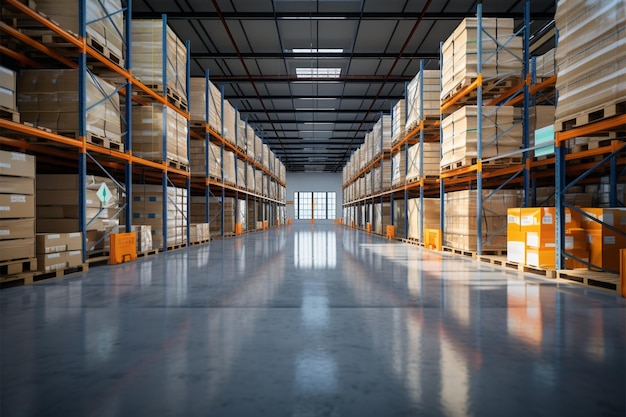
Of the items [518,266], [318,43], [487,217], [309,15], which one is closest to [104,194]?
[518,266]

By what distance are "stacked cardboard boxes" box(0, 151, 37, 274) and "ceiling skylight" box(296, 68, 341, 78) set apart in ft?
39.1

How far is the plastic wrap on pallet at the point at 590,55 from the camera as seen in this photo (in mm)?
3967

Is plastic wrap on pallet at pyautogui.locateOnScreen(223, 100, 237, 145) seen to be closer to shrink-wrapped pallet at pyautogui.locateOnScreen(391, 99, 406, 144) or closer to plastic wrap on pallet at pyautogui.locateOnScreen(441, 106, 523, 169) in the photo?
shrink-wrapped pallet at pyautogui.locateOnScreen(391, 99, 406, 144)

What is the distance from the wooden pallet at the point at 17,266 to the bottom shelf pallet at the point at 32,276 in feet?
0.22

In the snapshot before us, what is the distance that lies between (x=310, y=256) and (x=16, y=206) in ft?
15.7

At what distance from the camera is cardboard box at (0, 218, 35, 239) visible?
14.2 ft

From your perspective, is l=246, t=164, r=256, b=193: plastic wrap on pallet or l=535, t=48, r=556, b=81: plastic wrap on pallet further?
l=246, t=164, r=256, b=193: plastic wrap on pallet

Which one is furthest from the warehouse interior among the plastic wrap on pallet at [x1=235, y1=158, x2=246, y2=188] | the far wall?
the far wall

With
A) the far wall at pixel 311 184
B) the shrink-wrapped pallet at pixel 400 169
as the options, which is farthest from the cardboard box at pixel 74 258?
the far wall at pixel 311 184

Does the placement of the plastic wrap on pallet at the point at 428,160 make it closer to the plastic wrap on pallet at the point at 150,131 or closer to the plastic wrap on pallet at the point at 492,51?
the plastic wrap on pallet at the point at 492,51

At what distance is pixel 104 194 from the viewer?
6184 millimetres

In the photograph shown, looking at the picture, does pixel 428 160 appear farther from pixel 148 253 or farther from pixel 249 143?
pixel 249 143

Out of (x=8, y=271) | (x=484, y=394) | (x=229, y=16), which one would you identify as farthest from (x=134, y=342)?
(x=229, y=16)

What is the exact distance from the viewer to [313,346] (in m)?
2.37
